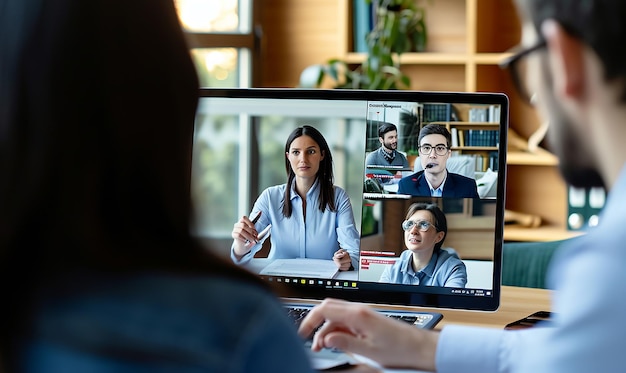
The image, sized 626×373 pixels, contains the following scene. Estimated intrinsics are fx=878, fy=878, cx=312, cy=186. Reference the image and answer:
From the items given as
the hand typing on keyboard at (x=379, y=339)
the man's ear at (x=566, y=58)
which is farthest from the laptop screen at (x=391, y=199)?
the man's ear at (x=566, y=58)

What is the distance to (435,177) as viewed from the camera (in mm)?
1415

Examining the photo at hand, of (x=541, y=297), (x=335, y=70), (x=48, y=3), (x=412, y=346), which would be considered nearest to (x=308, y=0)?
(x=335, y=70)

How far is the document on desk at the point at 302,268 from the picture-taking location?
1.46m

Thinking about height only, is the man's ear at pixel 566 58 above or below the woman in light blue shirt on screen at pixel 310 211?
above

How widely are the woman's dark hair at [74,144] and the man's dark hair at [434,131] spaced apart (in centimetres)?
86

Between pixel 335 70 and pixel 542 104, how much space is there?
8.08ft

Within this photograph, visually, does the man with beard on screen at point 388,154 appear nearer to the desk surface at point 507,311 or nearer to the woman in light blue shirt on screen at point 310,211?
the woman in light blue shirt on screen at point 310,211

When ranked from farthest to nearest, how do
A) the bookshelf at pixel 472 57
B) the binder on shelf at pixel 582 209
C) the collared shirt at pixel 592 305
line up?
the bookshelf at pixel 472 57, the binder on shelf at pixel 582 209, the collared shirt at pixel 592 305

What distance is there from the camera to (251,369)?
59 cm

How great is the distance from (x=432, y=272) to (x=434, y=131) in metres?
0.23

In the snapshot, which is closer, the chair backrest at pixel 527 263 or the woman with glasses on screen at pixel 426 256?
the woman with glasses on screen at pixel 426 256

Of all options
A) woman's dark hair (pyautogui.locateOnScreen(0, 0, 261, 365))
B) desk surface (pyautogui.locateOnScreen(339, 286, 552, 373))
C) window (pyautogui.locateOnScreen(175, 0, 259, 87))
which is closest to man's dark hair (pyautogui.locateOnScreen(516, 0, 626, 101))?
woman's dark hair (pyautogui.locateOnScreen(0, 0, 261, 365))

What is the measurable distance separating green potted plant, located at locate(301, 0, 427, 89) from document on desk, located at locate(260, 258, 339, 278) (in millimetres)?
1874

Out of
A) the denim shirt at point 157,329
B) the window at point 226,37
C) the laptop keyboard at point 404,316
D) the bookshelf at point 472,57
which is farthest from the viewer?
the window at point 226,37
